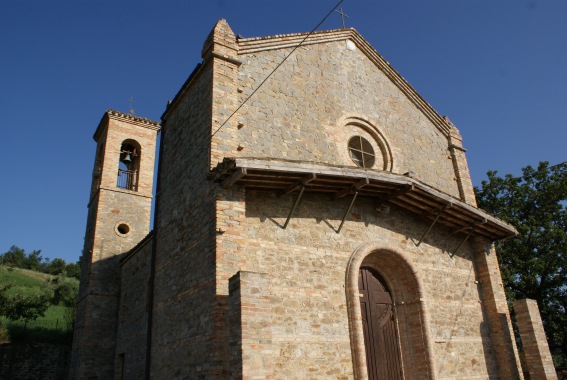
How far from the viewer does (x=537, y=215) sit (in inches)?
760

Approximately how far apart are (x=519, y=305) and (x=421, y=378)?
385 centimetres

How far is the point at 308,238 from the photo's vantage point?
827cm

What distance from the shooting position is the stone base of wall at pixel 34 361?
15.9 metres

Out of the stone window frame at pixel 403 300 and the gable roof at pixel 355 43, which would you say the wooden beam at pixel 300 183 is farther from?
the gable roof at pixel 355 43

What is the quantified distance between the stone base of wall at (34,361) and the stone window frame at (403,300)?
1366 centimetres

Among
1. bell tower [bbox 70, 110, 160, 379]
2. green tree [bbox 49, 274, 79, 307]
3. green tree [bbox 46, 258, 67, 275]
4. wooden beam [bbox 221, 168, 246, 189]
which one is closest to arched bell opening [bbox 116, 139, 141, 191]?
bell tower [bbox 70, 110, 160, 379]

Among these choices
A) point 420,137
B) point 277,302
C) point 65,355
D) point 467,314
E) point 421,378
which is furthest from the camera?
point 65,355

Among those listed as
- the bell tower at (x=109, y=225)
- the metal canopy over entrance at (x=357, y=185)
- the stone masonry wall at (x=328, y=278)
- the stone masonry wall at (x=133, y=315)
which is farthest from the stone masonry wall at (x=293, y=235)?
the bell tower at (x=109, y=225)

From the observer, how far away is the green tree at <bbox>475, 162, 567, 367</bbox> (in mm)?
18062

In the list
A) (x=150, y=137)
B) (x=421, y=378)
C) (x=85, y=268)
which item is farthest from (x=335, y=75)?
(x=85, y=268)

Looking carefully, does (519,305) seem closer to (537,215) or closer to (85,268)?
(537,215)

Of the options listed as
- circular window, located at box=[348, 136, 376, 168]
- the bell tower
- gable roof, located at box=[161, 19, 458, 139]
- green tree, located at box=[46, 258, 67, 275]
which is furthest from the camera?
green tree, located at box=[46, 258, 67, 275]

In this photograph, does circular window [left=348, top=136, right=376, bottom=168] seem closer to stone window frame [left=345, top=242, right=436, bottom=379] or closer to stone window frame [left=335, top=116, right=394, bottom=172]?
stone window frame [left=335, top=116, right=394, bottom=172]

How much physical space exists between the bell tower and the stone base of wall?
11.3ft
